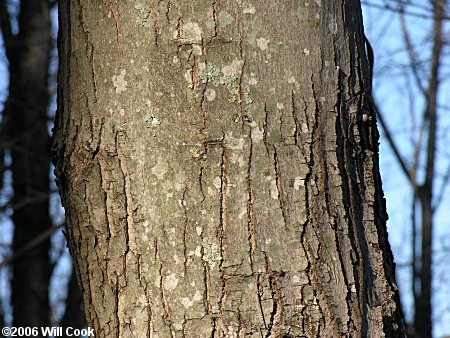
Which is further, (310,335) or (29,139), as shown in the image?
(29,139)

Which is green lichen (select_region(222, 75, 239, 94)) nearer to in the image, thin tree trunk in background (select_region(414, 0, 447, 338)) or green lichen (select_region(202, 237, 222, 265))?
green lichen (select_region(202, 237, 222, 265))

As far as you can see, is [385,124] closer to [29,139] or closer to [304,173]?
[29,139]

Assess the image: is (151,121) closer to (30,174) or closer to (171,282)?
(171,282)

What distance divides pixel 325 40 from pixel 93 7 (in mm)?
512

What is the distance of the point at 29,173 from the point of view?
224 inches

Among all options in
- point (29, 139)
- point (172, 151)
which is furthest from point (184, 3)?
point (29, 139)

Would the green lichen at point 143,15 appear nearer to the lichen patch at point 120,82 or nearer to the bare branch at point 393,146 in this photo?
the lichen patch at point 120,82

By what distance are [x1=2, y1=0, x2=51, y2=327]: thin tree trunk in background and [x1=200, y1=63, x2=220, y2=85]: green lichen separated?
4.49m

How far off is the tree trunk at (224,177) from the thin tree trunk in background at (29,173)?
14.4 feet

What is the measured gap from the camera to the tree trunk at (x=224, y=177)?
1235mm

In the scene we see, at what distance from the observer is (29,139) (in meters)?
5.69

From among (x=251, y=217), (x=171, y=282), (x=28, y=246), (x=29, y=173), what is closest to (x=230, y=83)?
(x=251, y=217)

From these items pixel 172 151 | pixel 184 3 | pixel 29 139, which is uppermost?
pixel 29 139

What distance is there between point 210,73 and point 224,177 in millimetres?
215
